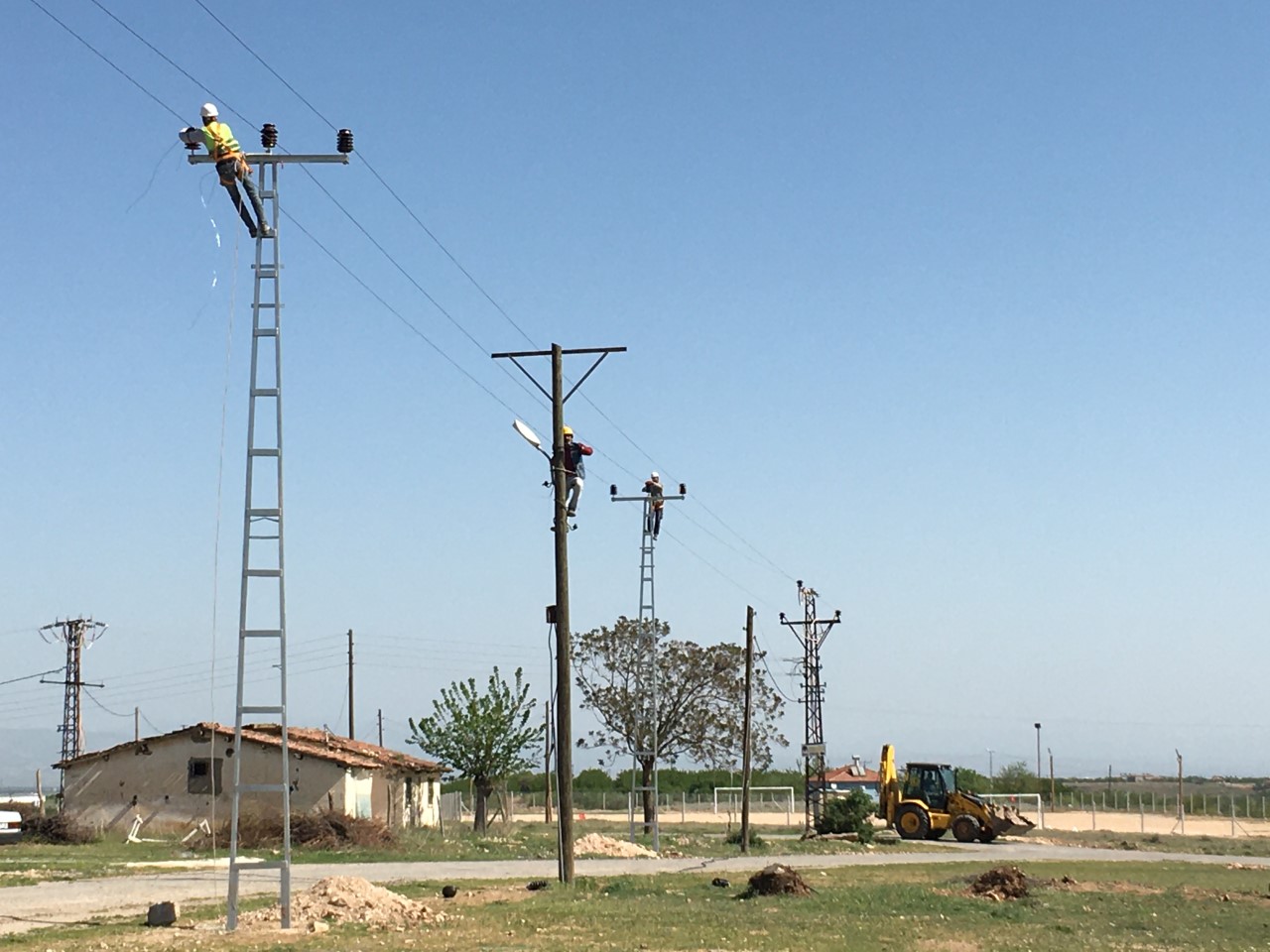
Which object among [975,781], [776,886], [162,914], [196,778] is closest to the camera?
[162,914]

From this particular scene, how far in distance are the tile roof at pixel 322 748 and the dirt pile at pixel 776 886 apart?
22.2 meters

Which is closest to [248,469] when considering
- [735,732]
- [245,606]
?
[245,606]

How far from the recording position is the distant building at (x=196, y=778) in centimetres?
4966

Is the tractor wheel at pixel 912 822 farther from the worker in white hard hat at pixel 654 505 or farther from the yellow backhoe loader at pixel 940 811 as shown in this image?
the worker in white hard hat at pixel 654 505

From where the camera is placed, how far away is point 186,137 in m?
20.3

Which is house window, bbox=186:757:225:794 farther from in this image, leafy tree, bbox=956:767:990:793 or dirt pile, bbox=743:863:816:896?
leafy tree, bbox=956:767:990:793

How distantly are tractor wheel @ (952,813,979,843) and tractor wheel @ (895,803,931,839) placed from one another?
1.07m

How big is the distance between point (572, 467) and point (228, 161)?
12.4 meters

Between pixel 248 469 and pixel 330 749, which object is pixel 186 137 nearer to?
pixel 248 469

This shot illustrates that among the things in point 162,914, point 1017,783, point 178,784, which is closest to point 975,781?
point 1017,783

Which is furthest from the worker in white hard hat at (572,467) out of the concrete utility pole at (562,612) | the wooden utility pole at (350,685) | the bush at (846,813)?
the wooden utility pole at (350,685)

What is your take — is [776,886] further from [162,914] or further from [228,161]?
[228,161]

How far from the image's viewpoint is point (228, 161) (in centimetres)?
2062

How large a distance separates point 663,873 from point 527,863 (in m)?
6.16
